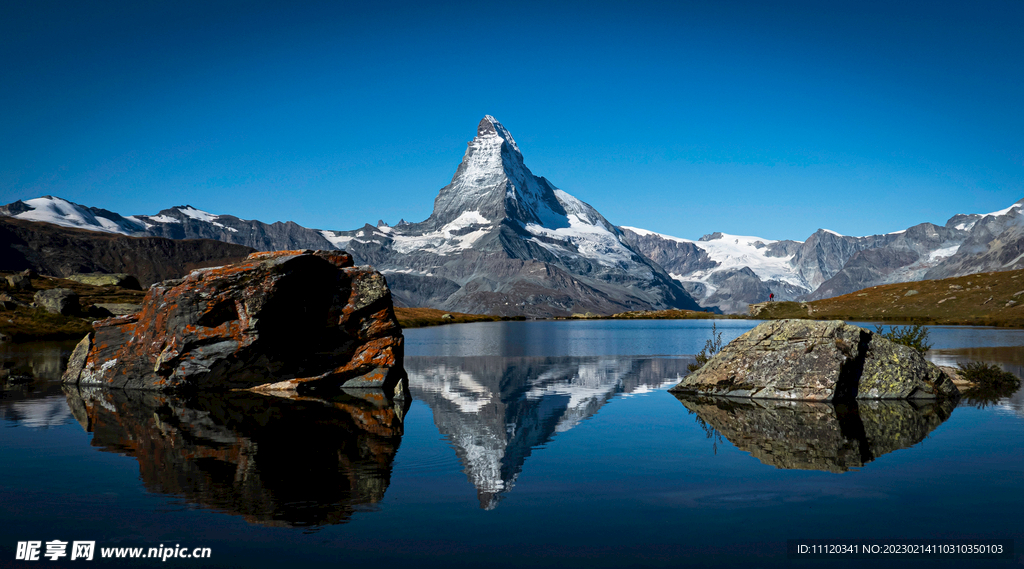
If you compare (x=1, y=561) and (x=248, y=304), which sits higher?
(x=248, y=304)

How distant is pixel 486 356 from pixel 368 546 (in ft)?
132

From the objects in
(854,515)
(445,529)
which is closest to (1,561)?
(445,529)

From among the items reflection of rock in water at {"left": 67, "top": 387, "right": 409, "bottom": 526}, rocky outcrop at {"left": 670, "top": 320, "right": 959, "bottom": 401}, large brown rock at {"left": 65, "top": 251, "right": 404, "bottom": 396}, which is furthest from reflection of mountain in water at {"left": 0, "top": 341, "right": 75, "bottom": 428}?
rocky outcrop at {"left": 670, "top": 320, "right": 959, "bottom": 401}

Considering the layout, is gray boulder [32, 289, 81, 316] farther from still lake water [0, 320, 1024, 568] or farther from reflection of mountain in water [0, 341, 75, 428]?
still lake water [0, 320, 1024, 568]

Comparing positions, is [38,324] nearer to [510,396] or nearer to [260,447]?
[510,396]

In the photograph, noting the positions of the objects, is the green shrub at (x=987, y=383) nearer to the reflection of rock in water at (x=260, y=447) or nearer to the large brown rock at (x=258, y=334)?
the reflection of rock in water at (x=260, y=447)

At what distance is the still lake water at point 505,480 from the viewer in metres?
8.91

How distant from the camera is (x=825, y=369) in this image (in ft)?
73.6

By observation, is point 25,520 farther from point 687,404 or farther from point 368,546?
point 687,404

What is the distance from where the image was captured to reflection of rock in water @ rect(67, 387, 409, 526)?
10.8 meters

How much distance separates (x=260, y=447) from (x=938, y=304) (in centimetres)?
11700

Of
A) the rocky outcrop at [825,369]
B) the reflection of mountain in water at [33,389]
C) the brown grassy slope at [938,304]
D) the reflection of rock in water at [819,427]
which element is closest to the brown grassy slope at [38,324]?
the reflection of mountain in water at [33,389]

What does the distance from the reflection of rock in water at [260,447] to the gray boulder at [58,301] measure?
63.6m

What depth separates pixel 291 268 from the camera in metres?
26.3
